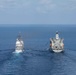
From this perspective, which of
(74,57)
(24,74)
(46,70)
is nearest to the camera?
(24,74)

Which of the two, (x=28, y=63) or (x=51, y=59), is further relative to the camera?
(x=51, y=59)

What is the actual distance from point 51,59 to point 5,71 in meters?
34.4

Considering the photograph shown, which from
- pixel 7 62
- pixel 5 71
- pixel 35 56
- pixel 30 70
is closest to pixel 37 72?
pixel 30 70

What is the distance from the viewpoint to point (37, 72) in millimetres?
111688

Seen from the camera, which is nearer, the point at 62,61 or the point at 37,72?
the point at 37,72

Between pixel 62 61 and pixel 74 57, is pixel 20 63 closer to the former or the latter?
pixel 62 61

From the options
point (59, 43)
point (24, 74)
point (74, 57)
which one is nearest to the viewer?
point (24, 74)

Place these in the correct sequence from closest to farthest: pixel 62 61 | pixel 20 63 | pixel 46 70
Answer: pixel 46 70 → pixel 20 63 → pixel 62 61

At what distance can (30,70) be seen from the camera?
4560 inches

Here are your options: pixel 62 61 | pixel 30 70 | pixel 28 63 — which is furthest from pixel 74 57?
pixel 30 70

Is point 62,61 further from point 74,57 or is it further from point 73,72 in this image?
point 73,72

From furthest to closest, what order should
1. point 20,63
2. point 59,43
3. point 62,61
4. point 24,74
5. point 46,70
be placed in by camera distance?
1. point 59,43
2. point 62,61
3. point 20,63
4. point 46,70
5. point 24,74

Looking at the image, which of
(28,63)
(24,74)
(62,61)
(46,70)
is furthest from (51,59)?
(24,74)

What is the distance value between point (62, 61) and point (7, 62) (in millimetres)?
26439
